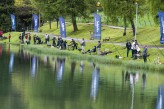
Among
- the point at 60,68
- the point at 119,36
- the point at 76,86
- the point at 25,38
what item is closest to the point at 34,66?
the point at 60,68

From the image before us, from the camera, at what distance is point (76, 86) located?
40188mm

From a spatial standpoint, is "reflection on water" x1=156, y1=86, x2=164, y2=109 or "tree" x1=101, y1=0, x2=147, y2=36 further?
"tree" x1=101, y1=0, x2=147, y2=36

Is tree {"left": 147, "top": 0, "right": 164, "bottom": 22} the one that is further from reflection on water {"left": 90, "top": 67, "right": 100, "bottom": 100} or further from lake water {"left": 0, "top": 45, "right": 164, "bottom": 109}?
reflection on water {"left": 90, "top": 67, "right": 100, "bottom": 100}

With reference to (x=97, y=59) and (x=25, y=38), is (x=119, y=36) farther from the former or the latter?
(x=25, y=38)

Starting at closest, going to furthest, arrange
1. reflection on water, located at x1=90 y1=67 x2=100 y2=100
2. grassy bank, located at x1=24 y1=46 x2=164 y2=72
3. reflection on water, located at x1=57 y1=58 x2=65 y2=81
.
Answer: reflection on water, located at x1=90 y1=67 x2=100 y2=100 → reflection on water, located at x1=57 y1=58 x2=65 y2=81 → grassy bank, located at x1=24 y1=46 x2=164 y2=72

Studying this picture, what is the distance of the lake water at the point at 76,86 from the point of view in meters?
32.0

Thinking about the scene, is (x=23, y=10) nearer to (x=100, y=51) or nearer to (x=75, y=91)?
(x=100, y=51)

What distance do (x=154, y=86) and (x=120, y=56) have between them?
73.3 ft

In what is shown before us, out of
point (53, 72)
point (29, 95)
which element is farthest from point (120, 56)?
point (29, 95)

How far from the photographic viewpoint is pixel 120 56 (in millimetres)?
64062

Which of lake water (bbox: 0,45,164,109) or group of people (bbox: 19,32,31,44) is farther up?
group of people (bbox: 19,32,31,44)

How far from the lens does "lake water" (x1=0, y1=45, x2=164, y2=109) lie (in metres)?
32.0

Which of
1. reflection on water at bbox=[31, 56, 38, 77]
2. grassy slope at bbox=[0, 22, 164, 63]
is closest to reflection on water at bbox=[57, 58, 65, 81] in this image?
reflection on water at bbox=[31, 56, 38, 77]

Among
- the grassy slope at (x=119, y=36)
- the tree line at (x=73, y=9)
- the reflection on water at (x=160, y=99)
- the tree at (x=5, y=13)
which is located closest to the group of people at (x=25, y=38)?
the grassy slope at (x=119, y=36)
